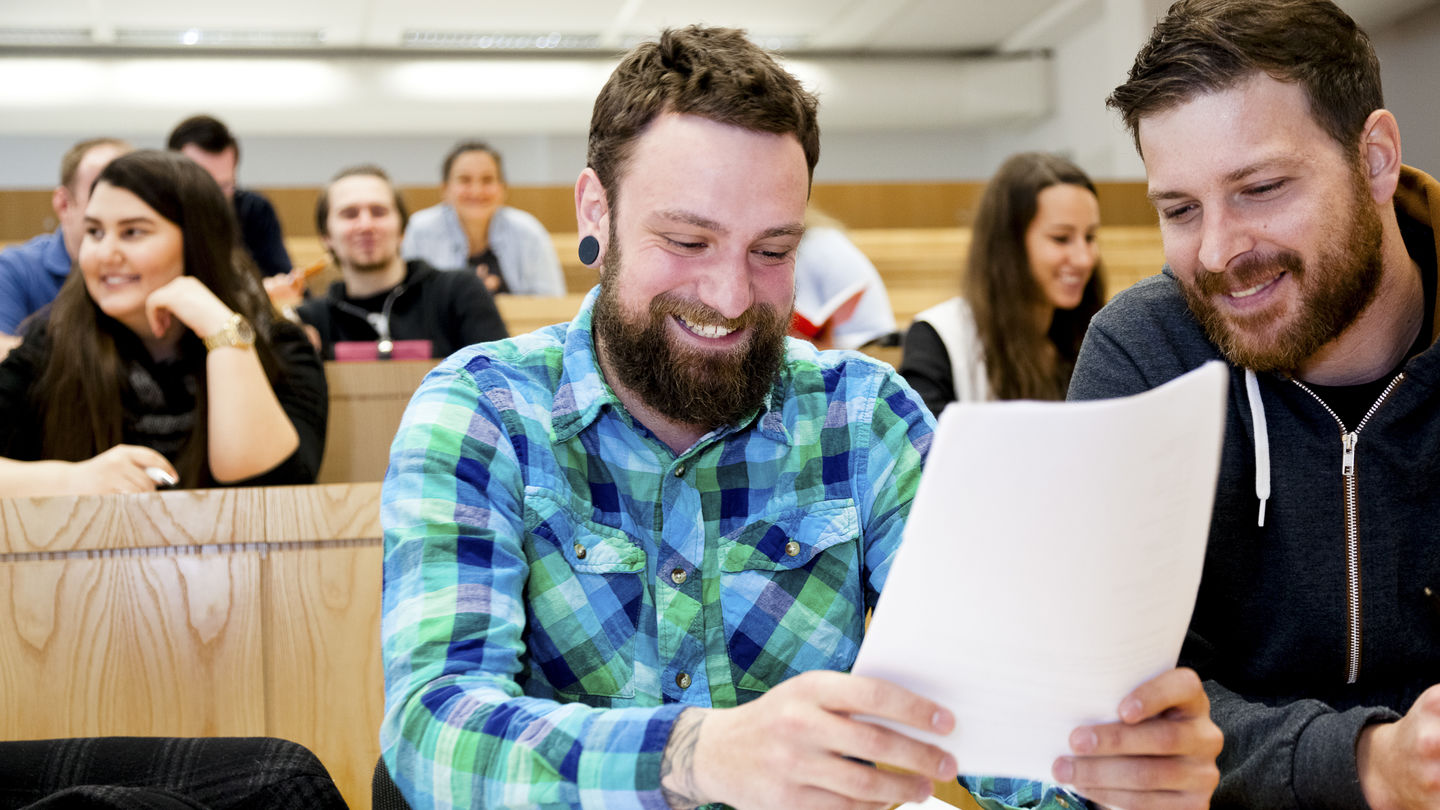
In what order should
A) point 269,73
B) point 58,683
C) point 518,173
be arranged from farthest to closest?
point 518,173, point 269,73, point 58,683

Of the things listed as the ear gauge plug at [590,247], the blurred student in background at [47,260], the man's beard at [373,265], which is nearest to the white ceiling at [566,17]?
the man's beard at [373,265]

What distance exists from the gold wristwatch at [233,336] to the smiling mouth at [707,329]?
119cm

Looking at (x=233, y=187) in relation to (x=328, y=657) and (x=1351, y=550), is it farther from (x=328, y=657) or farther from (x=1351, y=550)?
(x=1351, y=550)

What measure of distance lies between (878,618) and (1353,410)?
623 mm

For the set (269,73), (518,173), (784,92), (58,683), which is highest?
(269,73)

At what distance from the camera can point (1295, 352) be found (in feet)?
3.28

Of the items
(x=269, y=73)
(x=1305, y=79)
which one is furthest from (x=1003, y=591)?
(x=269, y=73)

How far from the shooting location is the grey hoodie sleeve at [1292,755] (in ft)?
2.70

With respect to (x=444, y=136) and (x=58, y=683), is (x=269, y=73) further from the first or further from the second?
(x=58, y=683)

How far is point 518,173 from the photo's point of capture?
866 centimetres

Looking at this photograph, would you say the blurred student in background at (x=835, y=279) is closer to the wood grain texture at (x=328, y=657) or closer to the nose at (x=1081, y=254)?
the nose at (x=1081, y=254)

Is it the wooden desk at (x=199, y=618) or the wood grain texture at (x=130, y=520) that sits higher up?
the wood grain texture at (x=130, y=520)

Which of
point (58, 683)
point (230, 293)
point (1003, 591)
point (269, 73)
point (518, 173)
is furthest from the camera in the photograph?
point (518, 173)

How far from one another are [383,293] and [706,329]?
257 cm
